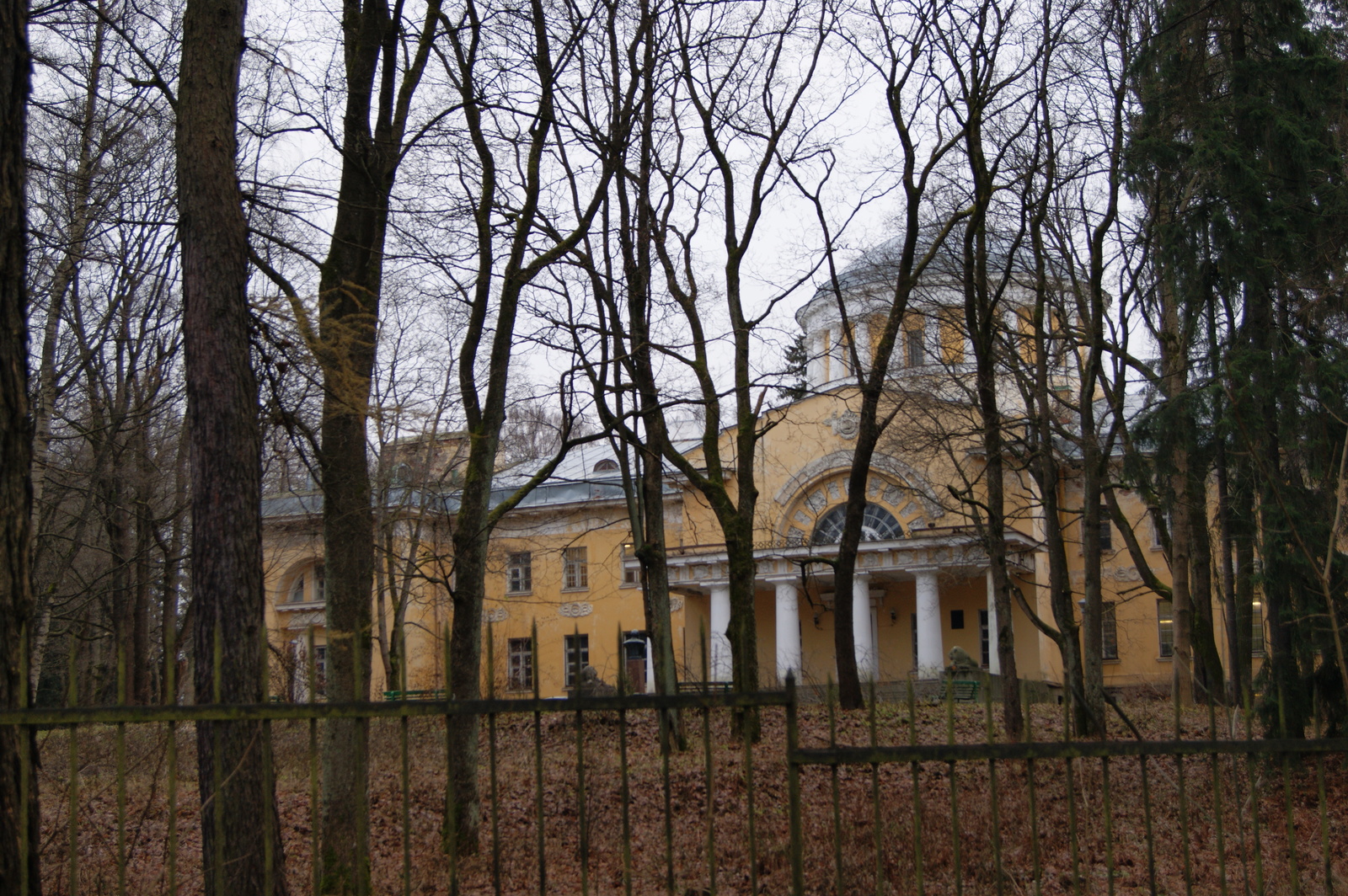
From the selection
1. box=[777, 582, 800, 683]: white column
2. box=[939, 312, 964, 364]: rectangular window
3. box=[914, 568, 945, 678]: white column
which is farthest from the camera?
box=[777, 582, 800, 683]: white column

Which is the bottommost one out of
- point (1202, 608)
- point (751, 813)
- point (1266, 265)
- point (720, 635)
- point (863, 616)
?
point (720, 635)

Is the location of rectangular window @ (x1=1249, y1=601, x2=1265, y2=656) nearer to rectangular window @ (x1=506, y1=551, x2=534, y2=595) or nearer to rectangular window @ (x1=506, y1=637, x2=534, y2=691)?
rectangular window @ (x1=506, y1=637, x2=534, y2=691)

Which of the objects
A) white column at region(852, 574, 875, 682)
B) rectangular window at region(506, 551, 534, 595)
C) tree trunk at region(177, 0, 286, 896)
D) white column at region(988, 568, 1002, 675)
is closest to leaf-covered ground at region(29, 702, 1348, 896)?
tree trunk at region(177, 0, 286, 896)

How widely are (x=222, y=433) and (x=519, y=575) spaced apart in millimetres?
31745

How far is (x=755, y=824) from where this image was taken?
6.19 metres

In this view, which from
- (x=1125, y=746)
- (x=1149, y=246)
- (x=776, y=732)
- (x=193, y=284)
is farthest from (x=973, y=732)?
(x=193, y=284)

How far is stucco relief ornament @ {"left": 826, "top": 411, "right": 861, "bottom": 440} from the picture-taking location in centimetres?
3091

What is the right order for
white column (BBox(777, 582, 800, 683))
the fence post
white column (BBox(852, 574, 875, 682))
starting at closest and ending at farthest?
the fence post
white column (BBox(852, 574, 875, 682))
white column (BBox(777, 582, 800, 683))

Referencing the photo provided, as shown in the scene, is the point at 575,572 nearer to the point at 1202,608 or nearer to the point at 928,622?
the point at 928,622

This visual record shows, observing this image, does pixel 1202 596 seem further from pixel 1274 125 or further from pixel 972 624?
pixel 972 624

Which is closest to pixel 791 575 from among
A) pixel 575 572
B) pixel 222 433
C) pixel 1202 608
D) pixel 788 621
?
pixel 788 621

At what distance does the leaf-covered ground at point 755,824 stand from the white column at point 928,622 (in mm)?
14388

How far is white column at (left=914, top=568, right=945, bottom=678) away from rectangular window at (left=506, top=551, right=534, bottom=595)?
1392cm

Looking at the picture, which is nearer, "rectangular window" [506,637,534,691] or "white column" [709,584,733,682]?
"white column" [709,584,733,682]
